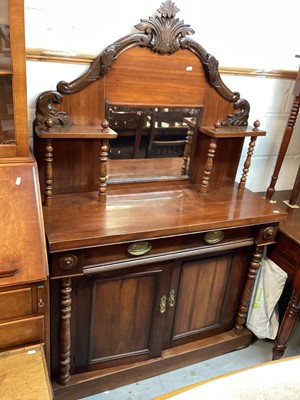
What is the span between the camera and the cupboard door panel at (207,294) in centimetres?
170

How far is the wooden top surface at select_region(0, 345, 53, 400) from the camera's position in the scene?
0.99 meters

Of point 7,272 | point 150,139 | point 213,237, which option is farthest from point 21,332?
point 150,139

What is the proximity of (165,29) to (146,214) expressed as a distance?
0.76 meters

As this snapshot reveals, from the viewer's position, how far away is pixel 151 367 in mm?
1764

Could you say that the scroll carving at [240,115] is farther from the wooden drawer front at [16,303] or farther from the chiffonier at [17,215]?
the wooden drawer front at [16,303]

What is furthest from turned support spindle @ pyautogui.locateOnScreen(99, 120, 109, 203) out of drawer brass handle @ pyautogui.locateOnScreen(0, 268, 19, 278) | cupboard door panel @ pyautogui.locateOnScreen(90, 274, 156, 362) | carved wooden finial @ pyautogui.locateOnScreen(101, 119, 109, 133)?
drawer brass handle @ pyautogui.locateOnScreen(0, 268, 19, 278)

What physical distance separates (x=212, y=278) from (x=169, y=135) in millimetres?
695

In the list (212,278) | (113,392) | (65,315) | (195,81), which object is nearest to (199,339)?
(212,278)

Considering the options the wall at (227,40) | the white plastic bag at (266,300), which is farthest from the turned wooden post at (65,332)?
the white plastic bag at (266,300)

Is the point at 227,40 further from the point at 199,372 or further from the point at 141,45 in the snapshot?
the point at 199,372

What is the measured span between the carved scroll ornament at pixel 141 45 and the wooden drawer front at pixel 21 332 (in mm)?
700

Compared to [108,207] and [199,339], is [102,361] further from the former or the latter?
[108,207]

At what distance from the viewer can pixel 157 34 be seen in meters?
1.52

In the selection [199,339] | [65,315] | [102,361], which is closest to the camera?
[65,315]
